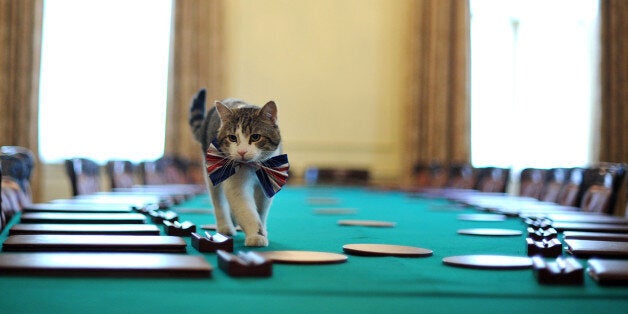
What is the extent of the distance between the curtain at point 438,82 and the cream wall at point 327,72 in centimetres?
29

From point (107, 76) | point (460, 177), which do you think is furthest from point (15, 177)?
point (107, 76)

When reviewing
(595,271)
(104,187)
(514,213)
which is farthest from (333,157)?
(595,271)

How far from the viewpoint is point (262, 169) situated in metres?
2.20

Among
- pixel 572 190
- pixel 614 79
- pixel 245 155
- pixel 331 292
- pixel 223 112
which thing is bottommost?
pixel 331 292

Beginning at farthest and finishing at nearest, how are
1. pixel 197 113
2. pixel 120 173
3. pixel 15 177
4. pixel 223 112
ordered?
1. pixel 120 173
2. pixel 15 177
3. pixel 197 113
4. pixel 223 112

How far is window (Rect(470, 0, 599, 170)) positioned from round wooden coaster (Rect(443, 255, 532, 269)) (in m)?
8.65


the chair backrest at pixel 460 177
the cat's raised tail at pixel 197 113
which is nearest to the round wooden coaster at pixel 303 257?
the cat's raised tail at pixel 197 113

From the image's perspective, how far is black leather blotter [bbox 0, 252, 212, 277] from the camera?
1324mm

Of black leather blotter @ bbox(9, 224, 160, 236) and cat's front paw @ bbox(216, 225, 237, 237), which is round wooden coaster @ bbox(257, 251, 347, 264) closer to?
black leather blotter @ bbox(9, 224, 160, 236)

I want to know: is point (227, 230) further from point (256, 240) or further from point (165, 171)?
point (165, 171)

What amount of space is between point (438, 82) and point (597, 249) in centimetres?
822

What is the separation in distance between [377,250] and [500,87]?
900cm

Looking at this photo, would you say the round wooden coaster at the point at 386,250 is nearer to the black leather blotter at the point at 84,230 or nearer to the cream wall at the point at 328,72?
the black leather blotter at the point at 84,230

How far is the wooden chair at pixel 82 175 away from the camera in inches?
173
